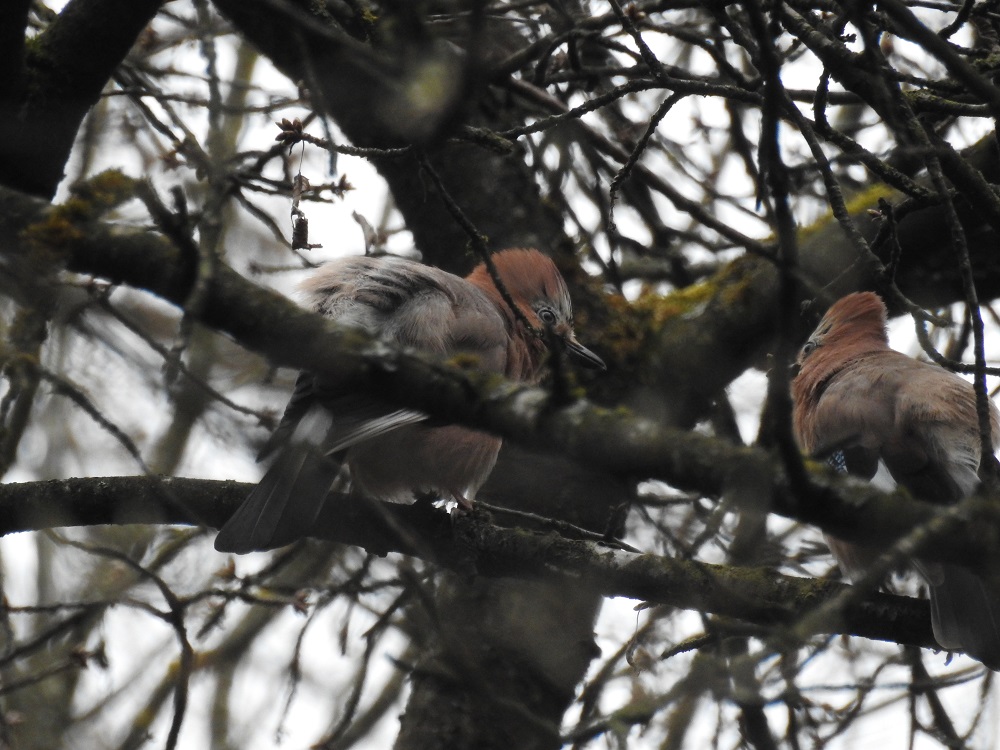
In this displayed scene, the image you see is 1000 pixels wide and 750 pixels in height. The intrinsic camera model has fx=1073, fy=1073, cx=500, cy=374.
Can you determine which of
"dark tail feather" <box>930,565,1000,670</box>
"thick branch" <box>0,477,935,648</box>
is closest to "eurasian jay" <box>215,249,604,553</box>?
"thick branch" <box>0,477,935,648</box>

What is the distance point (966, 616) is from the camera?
4160mm

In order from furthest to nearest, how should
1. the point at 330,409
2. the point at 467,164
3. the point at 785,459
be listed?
the point at 467,164, the point at 330,409, the point at 785,459

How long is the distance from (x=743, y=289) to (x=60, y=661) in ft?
13.7

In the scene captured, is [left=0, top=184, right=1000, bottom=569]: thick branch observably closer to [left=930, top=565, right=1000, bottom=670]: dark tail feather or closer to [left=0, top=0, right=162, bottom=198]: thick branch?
[left=0, top=0, right=162, bottom=198]: thick branch

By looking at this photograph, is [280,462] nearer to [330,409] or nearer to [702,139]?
[330,409]

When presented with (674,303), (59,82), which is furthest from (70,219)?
(674,303)

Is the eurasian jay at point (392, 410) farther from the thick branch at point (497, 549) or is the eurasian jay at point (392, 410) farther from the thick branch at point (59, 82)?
the thick branch at point (59, 82)

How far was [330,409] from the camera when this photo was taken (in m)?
4.29

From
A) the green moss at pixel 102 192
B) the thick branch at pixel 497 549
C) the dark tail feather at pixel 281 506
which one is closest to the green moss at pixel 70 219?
the green moss at pixel 102 192

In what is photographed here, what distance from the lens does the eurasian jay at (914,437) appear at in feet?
13.9

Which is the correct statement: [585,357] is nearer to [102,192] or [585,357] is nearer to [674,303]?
[674,303]

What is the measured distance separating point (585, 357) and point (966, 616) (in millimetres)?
2134

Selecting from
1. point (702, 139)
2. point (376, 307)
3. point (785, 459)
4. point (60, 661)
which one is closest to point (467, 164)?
point (376, 307)

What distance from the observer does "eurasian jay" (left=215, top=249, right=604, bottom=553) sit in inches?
157
